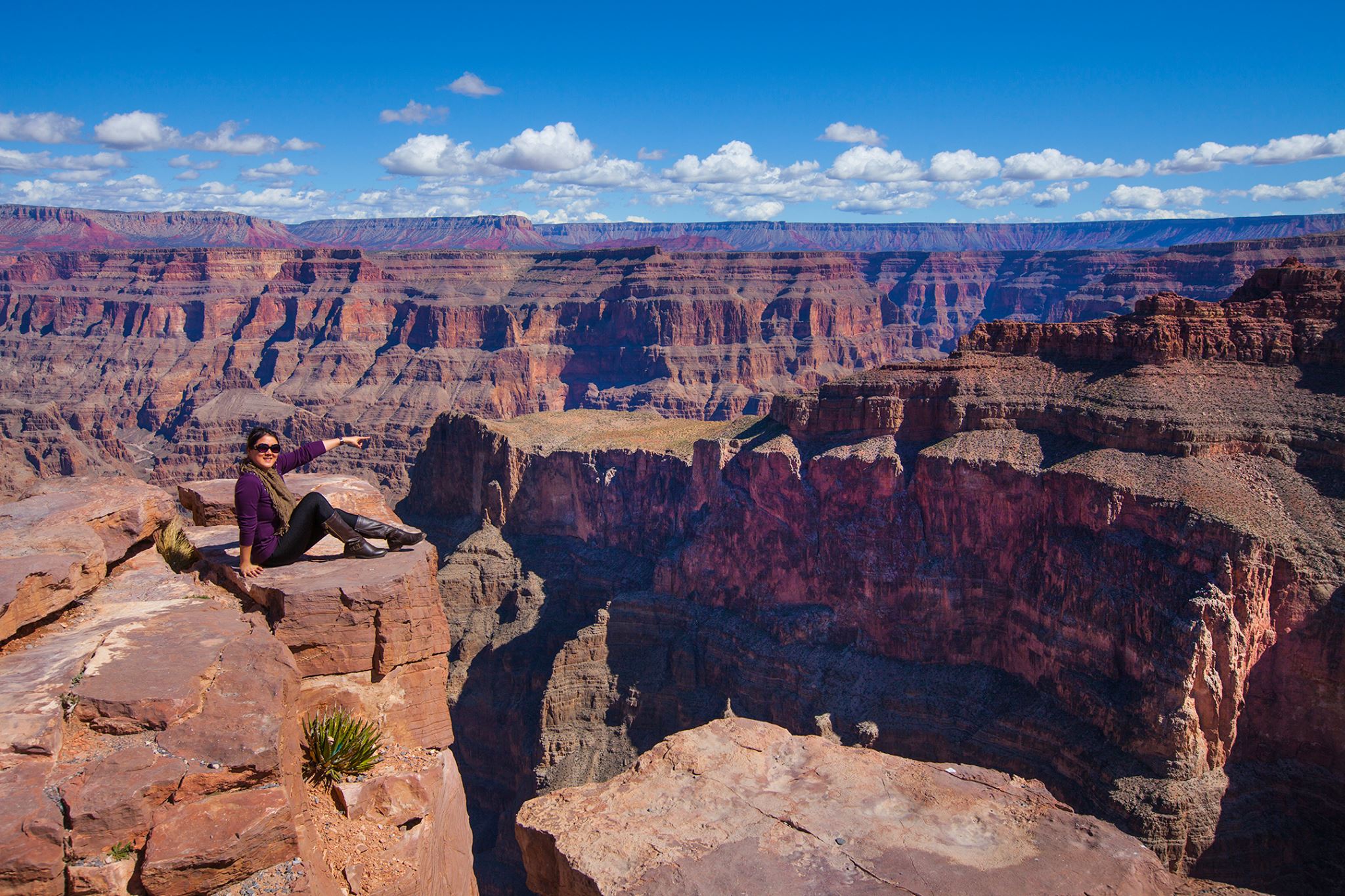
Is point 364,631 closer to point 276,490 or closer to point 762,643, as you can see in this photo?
point 276,490

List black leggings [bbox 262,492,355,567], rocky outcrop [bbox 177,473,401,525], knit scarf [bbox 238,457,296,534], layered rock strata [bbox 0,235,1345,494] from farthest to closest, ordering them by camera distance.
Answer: layered rock strata [bbox 0,235,1345,494] < rocky outcrop [bbox 177,473,401,525] < knit scarf [bbox 238,457,296,534] < black leggings [bbox 262,492,355,567]

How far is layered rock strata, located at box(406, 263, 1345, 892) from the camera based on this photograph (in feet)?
102

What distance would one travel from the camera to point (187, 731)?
9156 millimetres

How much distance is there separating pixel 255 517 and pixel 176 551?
2.02 m

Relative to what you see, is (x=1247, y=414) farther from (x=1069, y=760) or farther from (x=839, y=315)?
(x=839, y=315)

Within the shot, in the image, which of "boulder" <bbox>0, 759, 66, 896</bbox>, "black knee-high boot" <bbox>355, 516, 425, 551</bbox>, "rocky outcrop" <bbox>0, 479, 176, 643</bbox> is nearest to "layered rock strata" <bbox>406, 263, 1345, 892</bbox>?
"black knee-high boot" <bbox>355, 516, 425, 551</bbox>

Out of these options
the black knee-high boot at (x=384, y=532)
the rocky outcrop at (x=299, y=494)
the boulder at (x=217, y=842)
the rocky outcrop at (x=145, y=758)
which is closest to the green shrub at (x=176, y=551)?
the rocky outcrop at (x=299, y=494)

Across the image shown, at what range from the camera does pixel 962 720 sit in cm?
3725

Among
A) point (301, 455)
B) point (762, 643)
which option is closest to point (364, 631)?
point (301, 455)

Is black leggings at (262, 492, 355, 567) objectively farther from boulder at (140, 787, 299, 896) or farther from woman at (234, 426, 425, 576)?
boulder at (140, 787, 299, 896)

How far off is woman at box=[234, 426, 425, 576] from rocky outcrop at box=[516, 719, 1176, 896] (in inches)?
190

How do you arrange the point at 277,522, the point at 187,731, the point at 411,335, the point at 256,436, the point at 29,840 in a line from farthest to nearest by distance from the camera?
the point at 411,335 < the point at 256,436 < the point at 277,522 < the point at 187,731 < the point at 29,840

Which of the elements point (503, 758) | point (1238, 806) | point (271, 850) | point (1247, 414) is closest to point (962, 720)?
point (1238, 806)

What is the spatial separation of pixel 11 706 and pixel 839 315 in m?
142
